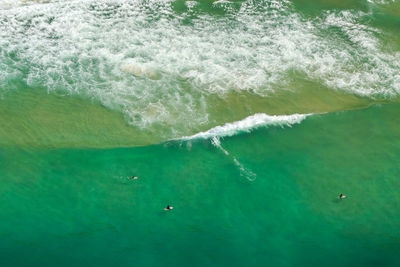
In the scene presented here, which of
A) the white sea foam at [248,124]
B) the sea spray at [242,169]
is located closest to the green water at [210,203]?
the sea spray at [242,169]

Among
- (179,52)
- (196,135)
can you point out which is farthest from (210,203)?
(179,52)

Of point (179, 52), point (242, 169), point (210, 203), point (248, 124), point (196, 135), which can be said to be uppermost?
point (179, 52)

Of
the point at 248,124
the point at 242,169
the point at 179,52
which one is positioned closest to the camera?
the point at 242,169

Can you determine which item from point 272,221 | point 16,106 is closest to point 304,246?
point 272,221

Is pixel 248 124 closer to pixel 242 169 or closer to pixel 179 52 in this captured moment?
pixel 242 169

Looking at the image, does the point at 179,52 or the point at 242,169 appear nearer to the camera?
the point at 242,169

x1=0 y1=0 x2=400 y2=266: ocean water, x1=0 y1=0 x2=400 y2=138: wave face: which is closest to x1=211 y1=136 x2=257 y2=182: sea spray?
x1=0 y1=0 x2=400 y2=266: ocean water

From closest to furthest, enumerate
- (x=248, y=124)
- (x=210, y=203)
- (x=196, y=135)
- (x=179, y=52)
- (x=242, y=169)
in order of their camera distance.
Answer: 1. (x=210, y=203)
2. (x=242, y=169)
3. (x=196, y=135)
4. (x=248, y=124)
5. (x=179, y=52)

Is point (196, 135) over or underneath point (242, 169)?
over
